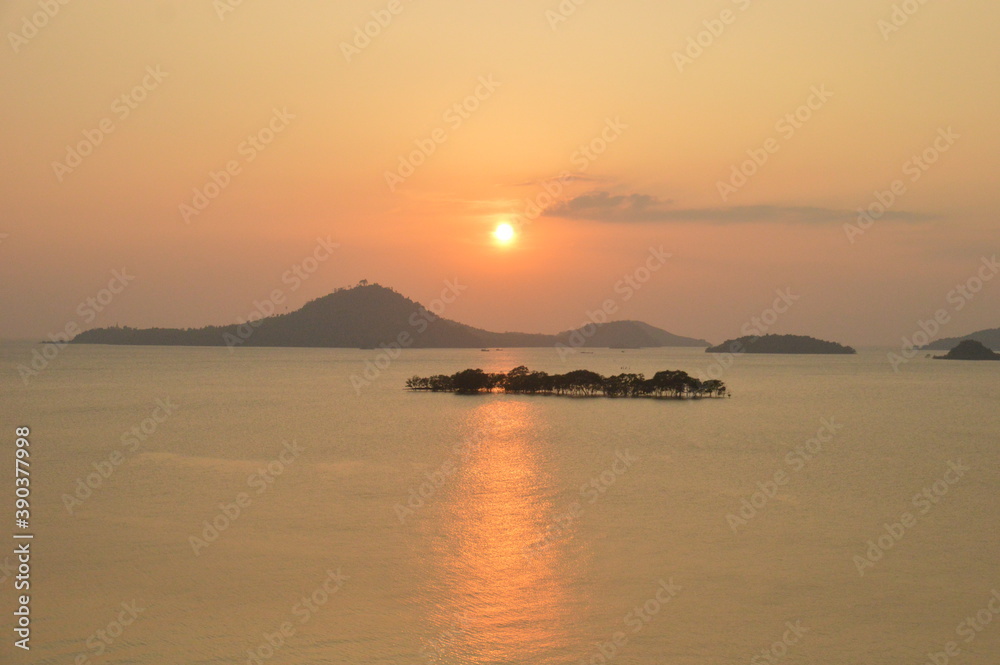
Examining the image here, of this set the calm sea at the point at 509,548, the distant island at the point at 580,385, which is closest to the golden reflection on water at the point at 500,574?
the calm sea at the point at 509,548

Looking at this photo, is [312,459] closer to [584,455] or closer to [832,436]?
[584,455]

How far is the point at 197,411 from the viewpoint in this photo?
58594 mm

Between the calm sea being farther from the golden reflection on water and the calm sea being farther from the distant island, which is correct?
the distant island

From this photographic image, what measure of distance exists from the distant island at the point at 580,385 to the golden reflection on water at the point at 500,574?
46.2 metres

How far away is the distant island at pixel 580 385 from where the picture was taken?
75.8 meters

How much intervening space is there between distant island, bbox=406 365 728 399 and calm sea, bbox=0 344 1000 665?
98.6 feet

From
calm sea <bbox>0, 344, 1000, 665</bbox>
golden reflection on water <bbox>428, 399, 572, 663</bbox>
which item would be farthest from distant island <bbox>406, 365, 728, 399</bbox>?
golden reflection on water <bbox>428, 399, 572, 663</bbox>

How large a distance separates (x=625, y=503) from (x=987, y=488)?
1551cm

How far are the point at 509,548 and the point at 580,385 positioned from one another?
60.3 m

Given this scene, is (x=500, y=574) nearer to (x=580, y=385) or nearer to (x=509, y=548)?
(x=509, y=548)

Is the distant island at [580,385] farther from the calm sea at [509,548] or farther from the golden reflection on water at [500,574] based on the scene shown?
the golden reflection on water at [500,574]

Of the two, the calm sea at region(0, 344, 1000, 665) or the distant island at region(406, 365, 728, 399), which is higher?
the distant island at region(406, 365, 728, 399)

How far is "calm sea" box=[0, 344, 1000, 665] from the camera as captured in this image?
14.4m

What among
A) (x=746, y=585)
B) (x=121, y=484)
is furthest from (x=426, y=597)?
(x=121, y=484)
